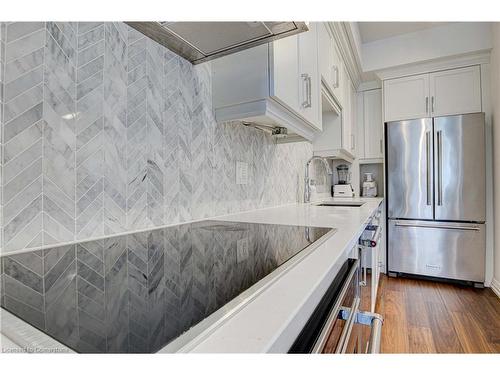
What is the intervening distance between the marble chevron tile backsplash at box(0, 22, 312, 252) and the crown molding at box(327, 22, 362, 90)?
1.36 m

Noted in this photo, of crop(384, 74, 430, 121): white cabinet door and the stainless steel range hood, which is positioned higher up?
crop(384, 74, 430, 121): white cabinet door

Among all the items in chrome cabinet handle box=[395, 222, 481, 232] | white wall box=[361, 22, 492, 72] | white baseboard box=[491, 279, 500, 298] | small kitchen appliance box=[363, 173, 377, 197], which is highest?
white wall box=[361, 22, 492, 72]

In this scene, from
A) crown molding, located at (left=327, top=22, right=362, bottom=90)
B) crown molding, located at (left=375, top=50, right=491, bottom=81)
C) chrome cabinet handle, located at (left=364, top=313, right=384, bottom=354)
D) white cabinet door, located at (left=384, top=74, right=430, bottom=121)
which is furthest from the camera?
white cabinet door, located at (left=384, top=74, right=430, bottom=121)

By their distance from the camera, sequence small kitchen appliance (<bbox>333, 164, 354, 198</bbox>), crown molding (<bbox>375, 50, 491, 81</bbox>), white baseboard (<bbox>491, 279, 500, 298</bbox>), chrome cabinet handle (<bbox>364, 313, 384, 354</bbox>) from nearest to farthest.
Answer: chrome cabinet handle (<bbox>364, 313, 384, 354</bbox>), white baseboard (<bbox>491, 279, 500, 298</bbox>), crown molding (<bbox>375, 50, 491, 81</bbox>), small kitchen appliance (<bbox>333, 164, 354, 198</bbox>)

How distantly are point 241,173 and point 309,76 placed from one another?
1.93 feet

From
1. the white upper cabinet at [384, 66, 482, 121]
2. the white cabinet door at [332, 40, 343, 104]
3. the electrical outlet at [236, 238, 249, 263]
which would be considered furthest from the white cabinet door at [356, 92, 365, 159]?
the electrical outlet at [236, 238, 249, 263]

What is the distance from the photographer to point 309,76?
1.37 meters

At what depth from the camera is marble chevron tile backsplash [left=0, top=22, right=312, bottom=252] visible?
62 centimetres

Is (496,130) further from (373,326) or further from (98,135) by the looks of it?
(98,135)

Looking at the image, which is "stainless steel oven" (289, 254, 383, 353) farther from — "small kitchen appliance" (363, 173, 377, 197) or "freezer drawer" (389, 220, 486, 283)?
"small kitchen appliance" (363, 173, 377, 197)

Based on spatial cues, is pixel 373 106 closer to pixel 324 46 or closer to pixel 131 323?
pixel 324 46

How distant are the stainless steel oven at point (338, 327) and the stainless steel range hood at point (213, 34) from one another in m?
0.73

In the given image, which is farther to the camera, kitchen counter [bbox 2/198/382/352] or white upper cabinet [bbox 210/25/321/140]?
white upper cabinet [bbox 210/25/321/140]

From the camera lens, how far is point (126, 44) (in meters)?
0.85
